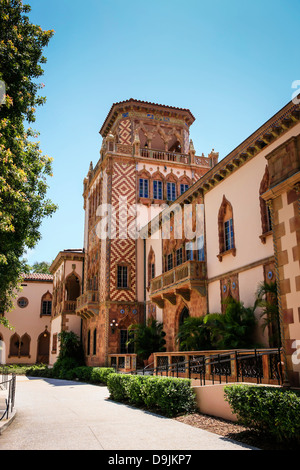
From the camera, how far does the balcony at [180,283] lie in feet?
67.6

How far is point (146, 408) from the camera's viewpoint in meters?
13.2

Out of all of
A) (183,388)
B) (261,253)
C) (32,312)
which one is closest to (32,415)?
(183,388)

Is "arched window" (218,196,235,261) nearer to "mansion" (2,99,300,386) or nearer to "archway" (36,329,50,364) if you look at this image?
"mansion" (2,99,300,386)

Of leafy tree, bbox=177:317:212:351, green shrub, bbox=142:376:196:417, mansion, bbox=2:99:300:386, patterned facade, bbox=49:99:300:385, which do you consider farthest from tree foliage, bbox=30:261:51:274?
green shrub, bbox=142:376:196:417

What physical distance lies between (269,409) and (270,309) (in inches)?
282

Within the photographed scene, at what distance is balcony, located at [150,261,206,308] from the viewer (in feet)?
67.6

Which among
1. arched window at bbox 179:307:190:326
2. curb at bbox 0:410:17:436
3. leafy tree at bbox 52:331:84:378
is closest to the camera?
curb at bbox 0:410:17:436

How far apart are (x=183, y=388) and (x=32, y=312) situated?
38323 mm

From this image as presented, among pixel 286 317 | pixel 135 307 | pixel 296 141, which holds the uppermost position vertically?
pixel 296 141

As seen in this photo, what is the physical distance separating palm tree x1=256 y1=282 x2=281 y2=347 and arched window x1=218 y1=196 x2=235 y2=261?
12.2 ft

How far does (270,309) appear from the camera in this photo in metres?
14.7

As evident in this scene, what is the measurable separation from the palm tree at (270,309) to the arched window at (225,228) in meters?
3.71

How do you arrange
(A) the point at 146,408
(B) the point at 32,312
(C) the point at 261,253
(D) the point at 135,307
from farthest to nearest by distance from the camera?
(B) the point at 32,312
(D) the point at 135,307
(C) the point at 261,253
(A) the point at 146,408
